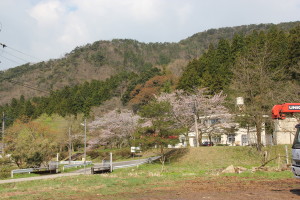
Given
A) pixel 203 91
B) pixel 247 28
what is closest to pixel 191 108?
pixel 203 91

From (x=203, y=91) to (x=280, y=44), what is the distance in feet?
47.3

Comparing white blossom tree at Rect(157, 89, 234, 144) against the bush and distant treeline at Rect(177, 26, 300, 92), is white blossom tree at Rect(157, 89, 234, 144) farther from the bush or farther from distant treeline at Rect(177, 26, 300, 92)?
the bush

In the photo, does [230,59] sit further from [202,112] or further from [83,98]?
[83,98]

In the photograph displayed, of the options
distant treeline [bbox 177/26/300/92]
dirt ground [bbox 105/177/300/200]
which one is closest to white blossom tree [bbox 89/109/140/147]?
distant treeline [bbox 177/26/300/92]

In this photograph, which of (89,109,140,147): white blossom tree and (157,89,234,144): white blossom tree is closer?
(157,89,234,144): white blossom tree

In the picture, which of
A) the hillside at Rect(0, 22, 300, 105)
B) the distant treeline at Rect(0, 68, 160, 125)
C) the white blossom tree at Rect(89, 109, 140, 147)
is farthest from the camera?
the hillside at Rect(0, 22, 300, 105)

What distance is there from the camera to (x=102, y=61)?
448 feet

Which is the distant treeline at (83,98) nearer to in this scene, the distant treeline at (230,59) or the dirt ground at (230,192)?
the distant treeline at (230,59)

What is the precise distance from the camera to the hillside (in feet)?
388

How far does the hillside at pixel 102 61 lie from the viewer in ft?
388

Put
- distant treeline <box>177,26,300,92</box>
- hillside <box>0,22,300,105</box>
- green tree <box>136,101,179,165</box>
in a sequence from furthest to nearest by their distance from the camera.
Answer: hillside <box>0,22,300,105</box>
distant treeline <box>177,26,300,92</box>
green tree <box>136,101,179,165</box>

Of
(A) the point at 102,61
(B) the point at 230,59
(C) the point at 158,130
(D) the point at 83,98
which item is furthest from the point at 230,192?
(A) the point at 102,61

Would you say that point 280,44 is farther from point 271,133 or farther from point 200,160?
point 200,160

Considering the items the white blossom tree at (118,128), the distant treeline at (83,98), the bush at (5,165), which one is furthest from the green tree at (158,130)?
the distant treeline at (83,98)
